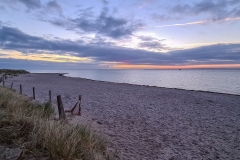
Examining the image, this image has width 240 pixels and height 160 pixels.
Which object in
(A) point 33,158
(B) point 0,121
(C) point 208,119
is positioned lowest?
(C) point 208,119

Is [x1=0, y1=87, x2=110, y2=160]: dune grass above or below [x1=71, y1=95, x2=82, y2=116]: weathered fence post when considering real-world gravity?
above

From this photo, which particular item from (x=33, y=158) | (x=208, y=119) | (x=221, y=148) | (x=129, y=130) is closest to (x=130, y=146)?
(x=129, y=130)

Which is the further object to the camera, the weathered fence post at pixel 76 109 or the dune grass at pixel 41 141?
the weathered fence post at pixel 76 109

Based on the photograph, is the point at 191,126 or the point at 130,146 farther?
the point at 191,126

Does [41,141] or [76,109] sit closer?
[41,141]

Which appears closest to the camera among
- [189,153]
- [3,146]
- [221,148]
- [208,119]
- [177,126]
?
[3,146]

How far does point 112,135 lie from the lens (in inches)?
296

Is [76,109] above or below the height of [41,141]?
below

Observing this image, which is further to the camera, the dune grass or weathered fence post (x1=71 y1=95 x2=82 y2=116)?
weathered fence post (x1=71 y1=95 x2=82 y2=116)

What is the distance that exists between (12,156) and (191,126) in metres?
8.36

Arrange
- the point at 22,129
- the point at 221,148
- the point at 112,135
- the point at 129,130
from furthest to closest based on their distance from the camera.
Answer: the point at 129,130
the point at 112,135
the point at 221,148
the point at 22,129

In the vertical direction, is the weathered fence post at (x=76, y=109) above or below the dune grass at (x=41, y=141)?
below

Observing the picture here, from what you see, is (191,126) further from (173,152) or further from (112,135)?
(112,135)

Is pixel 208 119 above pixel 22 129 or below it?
below
